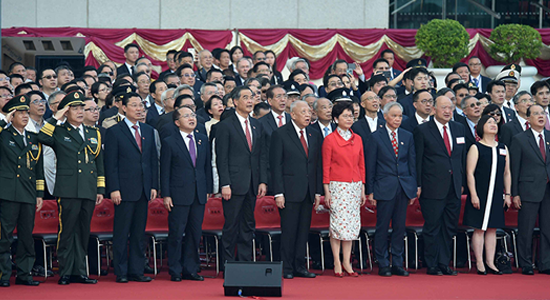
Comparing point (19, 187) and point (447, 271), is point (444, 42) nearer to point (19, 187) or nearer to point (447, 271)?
point (447, 271)

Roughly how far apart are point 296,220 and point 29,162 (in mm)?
2741

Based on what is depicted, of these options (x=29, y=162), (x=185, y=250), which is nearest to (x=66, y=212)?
(x=29, y=162)

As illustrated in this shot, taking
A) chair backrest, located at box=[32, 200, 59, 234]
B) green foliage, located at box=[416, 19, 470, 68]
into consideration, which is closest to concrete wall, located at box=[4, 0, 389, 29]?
green foliage, located at box=[416, 19, 470, 68]

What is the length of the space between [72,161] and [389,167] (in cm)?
327

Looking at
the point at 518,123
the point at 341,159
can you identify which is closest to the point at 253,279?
the point at 341,159

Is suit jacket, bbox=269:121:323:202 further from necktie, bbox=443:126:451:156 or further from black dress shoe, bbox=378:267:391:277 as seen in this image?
necktie, bbox=443:126:451:156

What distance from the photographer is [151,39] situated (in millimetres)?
17297

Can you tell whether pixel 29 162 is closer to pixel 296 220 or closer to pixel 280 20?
pixel 296 220

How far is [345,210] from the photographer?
8086 mm

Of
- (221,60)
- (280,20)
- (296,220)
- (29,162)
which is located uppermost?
(280,20)

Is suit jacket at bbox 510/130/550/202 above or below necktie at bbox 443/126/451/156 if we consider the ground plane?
below

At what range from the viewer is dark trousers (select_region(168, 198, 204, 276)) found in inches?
309

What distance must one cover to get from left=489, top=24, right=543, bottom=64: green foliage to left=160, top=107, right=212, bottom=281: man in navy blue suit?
1140 centimetres

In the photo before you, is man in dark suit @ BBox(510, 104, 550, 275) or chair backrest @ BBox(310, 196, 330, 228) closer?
man in dark suit @ BBox(510, 104, 550, 275)
